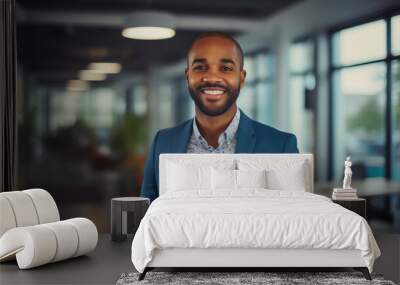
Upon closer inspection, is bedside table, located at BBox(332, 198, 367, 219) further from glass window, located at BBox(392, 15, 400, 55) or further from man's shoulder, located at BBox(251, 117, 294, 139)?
glass window, located at BBox(392, 15, 400, 55)

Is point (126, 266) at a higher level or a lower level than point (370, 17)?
lower

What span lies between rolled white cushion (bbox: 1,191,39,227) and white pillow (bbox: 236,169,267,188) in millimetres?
2032

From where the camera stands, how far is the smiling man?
7.33 meters

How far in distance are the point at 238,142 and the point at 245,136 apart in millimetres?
115

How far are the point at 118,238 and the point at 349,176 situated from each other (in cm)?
255

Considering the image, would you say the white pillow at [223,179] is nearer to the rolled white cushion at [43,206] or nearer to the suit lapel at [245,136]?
the suit lapel at [245,136]

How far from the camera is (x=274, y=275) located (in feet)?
16.2

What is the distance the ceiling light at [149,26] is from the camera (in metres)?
7.40

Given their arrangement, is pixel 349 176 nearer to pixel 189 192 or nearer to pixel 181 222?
pixel 189 192

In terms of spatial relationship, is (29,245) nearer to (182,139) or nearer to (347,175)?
(182,139)

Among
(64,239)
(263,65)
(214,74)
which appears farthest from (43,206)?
(263,65)

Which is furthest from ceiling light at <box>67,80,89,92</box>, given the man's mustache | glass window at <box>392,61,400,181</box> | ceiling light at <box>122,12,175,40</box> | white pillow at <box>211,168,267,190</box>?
glass window at <box>392,61,400,181</box>

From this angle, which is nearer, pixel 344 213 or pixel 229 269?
pixel 344 213

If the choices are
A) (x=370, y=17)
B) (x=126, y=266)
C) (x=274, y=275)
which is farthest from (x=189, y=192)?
(x=370, y=17)
